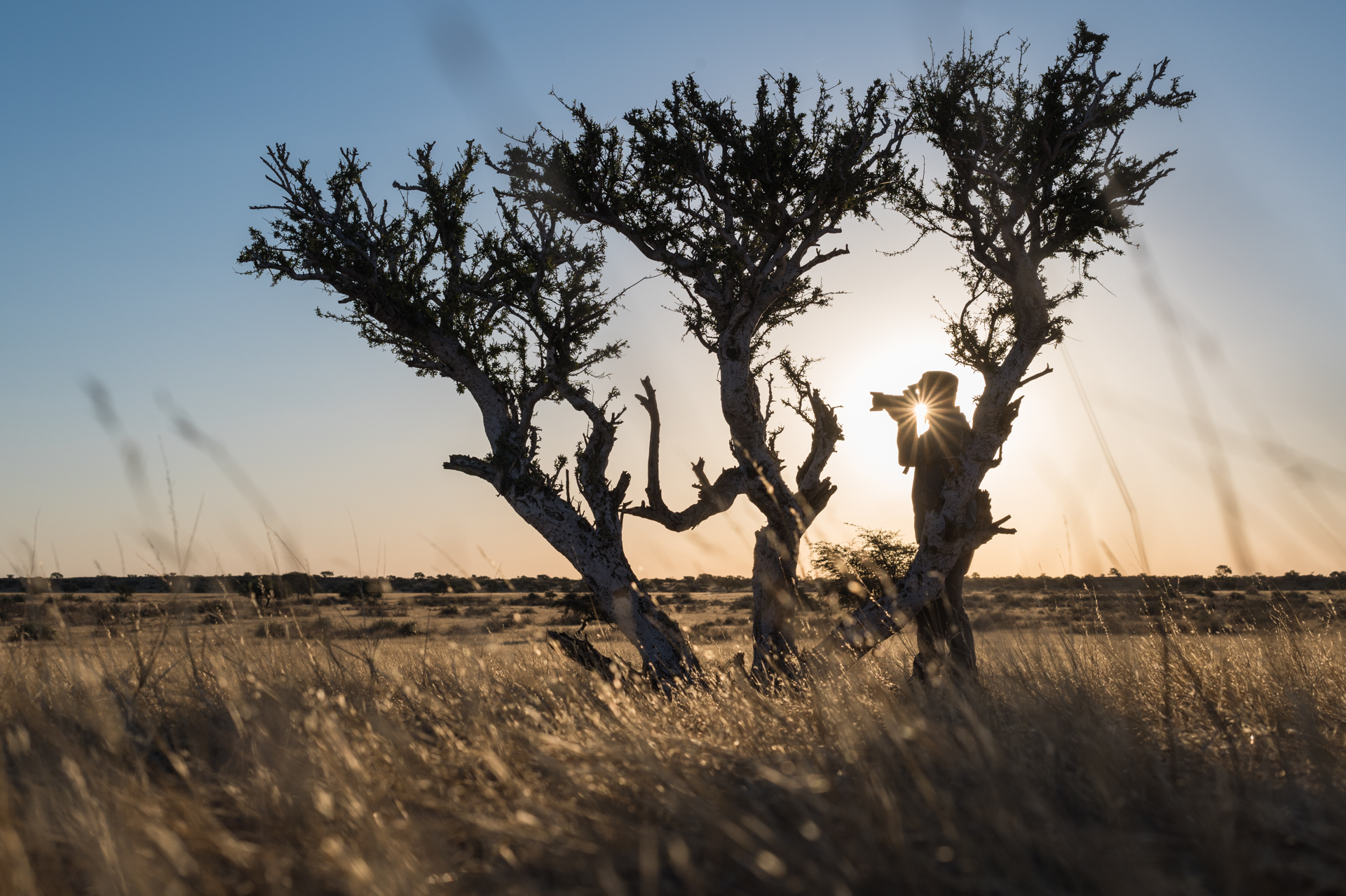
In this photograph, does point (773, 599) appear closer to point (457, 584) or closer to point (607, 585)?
point (607, 585)

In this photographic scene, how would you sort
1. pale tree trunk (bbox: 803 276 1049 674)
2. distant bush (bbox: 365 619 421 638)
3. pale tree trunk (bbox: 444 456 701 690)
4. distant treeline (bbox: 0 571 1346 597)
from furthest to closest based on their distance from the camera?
distant bush (bbox: 365 619 421 638) → pale tree trunk (bbox: 444 456 701 690) → pale tree trunk (bbox: 803 276 1049 674) → distant treeline (bbox: 0 571 1346 597)

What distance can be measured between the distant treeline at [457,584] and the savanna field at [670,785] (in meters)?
0.28

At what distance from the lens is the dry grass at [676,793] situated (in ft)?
6.91

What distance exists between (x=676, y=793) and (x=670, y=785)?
60mm

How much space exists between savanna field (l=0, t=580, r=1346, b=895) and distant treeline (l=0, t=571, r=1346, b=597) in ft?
0.93

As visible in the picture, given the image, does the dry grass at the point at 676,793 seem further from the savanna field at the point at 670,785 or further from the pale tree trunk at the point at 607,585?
the pale tree trunk at the point at 607,585

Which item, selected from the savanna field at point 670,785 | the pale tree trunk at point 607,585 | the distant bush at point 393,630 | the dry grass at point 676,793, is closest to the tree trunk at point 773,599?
the pale tree trunk at point 607,585

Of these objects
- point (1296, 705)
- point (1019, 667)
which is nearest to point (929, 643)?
point (1019, 667)

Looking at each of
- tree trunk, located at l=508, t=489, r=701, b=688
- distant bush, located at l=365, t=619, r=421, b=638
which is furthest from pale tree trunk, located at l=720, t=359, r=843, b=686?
distant bush, located at l=365, t=619, r=421, b=638

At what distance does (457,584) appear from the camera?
22.9 feet

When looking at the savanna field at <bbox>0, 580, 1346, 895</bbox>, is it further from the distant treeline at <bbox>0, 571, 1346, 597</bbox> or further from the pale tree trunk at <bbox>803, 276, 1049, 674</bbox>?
the pale tree trunk at <bbox>803, 276, 1049, 674</bbox>

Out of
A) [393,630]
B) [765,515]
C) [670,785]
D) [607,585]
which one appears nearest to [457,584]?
[607,585]

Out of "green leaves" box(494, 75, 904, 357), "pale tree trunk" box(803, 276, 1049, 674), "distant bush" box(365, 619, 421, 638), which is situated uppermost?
"green leaves" box(494, 75, 904, 357)

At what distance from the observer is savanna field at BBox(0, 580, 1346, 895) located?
2117 mm
